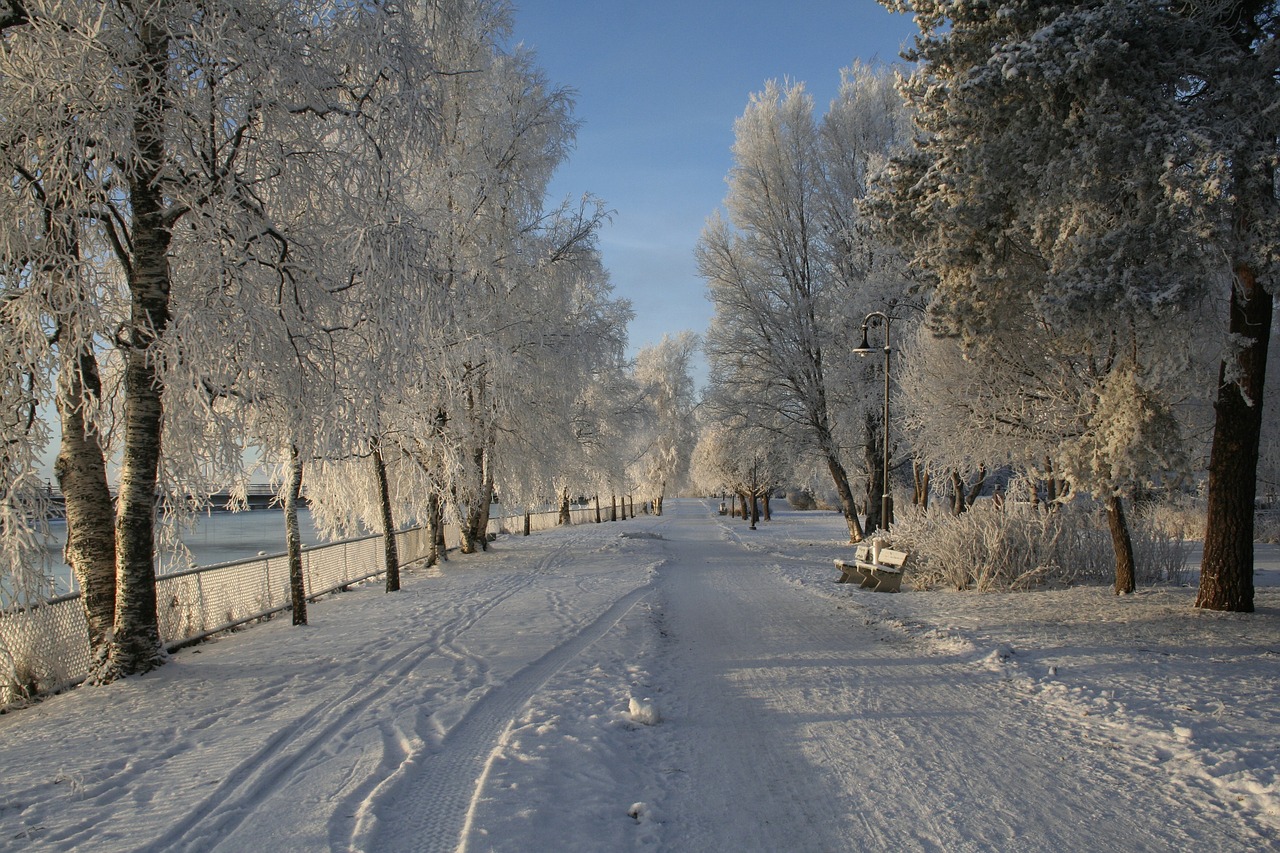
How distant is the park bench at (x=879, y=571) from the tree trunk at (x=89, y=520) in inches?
432

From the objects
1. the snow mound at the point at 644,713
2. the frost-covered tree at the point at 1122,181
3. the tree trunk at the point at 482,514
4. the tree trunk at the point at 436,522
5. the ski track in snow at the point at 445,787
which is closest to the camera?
the ski track in snow at the point at 445,787

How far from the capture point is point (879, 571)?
514 inches

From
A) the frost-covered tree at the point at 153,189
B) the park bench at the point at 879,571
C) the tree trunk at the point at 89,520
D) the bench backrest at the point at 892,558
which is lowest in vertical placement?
the park bench at the point at 879,571

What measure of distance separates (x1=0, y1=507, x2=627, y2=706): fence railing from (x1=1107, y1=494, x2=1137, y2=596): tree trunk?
1253cm

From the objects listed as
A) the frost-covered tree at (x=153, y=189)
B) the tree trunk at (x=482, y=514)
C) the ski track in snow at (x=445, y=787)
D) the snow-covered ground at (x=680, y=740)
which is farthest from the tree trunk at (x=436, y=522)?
the ski track in snow at (x=445, y=787)

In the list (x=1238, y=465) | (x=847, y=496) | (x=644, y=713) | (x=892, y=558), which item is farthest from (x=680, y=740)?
(x=847, y=496)

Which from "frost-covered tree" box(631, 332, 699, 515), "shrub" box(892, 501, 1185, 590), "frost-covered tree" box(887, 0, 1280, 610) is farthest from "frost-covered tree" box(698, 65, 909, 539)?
"frost-covered tree" box(631, 332, 699, 515)

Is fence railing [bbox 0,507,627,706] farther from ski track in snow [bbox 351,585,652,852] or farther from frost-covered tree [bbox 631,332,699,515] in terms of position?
frost-covered tree [bbox 631,332,699,515]

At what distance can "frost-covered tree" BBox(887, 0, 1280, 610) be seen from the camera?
24.8 ft

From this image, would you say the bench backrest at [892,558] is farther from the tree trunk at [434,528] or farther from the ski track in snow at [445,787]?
the tree trunk at [434,528]

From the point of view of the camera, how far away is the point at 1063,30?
8047 millimetres

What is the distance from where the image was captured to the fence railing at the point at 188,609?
693 cm

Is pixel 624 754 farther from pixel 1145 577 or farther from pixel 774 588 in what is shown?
pixel 1145 577

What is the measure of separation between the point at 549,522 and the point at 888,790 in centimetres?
3524
